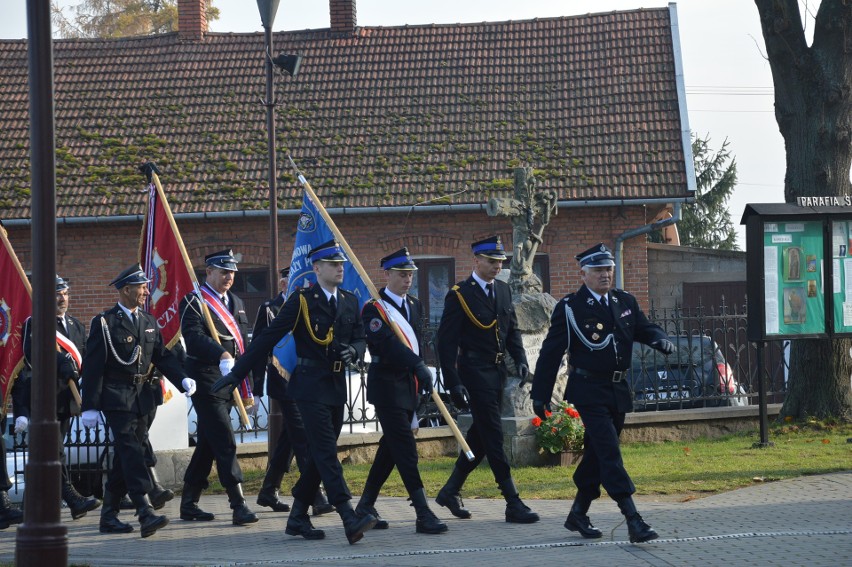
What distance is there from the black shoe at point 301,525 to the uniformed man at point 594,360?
1.77 metres

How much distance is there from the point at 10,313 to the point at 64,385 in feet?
2.85

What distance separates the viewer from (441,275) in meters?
22.8

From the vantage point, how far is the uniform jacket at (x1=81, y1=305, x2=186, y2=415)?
9.05 meters

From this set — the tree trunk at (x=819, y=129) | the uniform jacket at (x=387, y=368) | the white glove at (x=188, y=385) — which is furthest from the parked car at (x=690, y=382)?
the white glove at (x=188, y=385)

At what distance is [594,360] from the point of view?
8.17 metres

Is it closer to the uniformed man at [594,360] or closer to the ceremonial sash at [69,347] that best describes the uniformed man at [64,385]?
the ceremonial sash at [69,347]

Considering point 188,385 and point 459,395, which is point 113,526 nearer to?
point 188,385

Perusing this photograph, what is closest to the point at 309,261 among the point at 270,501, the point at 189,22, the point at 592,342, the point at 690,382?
the point at 270,501

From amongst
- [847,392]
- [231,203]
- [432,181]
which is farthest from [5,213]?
[847,392]

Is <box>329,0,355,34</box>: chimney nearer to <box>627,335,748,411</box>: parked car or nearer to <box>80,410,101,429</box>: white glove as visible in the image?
<box>627,335,748,411</box>: parked car

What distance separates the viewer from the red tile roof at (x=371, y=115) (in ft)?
73.4

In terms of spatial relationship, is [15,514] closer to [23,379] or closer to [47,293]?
[23,379]

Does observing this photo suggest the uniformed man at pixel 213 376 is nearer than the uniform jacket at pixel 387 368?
No

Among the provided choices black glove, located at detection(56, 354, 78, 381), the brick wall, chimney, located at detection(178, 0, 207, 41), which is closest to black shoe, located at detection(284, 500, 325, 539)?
black glove, located at detection(56, 354, 78, 381)
